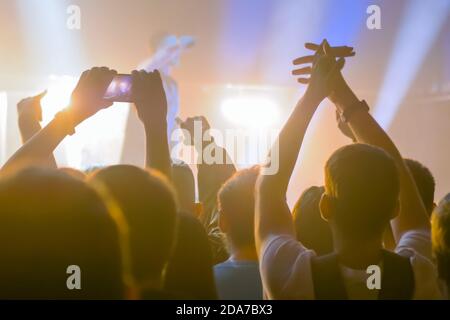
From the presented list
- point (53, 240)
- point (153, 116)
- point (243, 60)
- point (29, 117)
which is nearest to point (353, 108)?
point (153, 116)

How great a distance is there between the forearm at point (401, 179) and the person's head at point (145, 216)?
0.41 m

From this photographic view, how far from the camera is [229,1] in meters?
3.26

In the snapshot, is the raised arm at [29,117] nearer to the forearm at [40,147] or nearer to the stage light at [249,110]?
the forearm at [40,147]

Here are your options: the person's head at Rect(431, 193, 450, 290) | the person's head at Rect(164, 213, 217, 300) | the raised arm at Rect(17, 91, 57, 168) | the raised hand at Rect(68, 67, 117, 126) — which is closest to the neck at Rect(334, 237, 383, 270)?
the person's head at Rect(431, 193, 450, 290)

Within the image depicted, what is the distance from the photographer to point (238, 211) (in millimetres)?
1134

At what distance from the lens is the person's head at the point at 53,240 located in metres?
0.63

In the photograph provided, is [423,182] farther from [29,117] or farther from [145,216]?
[29,117]

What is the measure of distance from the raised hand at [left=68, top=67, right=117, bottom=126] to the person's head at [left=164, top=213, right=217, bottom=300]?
0.24 m

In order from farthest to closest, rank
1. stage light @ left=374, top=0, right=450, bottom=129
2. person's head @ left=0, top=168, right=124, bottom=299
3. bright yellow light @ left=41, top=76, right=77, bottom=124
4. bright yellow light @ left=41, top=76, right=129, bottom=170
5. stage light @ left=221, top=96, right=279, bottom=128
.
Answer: stage light @ left=221, top=96, right=279, bottom=128
bright yellow light @ left=41, top=76, right=129, bottom=170
bright yellow light @ left=41, top=76, right=77, bottom=124
stage light @ left=374, top=0, right=450, bottom=129
person's head @ left=0, top=168, right=124, bottom=299

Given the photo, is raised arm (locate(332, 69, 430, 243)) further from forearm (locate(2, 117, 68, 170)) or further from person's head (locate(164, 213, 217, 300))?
forearm (locate(2, 117, 68, 170))

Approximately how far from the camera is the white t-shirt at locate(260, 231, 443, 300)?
85cm
